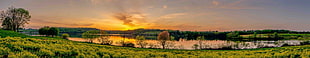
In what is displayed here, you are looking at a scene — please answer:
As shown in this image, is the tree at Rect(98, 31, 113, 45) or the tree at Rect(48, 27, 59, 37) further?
the tree at Rect(48, 27, 59, 37)

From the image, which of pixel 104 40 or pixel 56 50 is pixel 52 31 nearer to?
pixel 104 40

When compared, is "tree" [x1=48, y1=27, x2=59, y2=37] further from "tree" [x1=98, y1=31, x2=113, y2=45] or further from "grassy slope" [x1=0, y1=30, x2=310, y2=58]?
"grassy slope" [x1=0, y1=30, x2=310, y2=58]

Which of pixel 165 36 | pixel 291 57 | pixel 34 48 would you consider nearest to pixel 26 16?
pixel 165 36

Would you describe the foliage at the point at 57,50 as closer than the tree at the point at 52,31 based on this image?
Yes

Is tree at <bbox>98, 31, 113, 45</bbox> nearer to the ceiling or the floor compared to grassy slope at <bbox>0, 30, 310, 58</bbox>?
nearer to the floor

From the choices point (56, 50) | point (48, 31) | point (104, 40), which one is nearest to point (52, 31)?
point (48, 31)

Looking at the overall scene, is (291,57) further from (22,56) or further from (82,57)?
(22,56)

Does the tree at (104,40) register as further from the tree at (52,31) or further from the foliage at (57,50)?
the foliage at (57,50)

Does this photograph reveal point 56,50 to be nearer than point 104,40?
Yes

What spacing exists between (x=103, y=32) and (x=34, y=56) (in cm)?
6802

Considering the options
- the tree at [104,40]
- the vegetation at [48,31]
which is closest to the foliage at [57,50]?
the tree at [104,40]

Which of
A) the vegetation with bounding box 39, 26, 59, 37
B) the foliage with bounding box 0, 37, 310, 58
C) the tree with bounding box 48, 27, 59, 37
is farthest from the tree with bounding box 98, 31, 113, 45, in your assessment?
the foliage with bounding box 0, 37, 310, 58

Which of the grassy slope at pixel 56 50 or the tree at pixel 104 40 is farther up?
the grassy slope at pixel 56 50

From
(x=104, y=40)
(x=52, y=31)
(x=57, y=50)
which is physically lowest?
(x=104, y=40)
